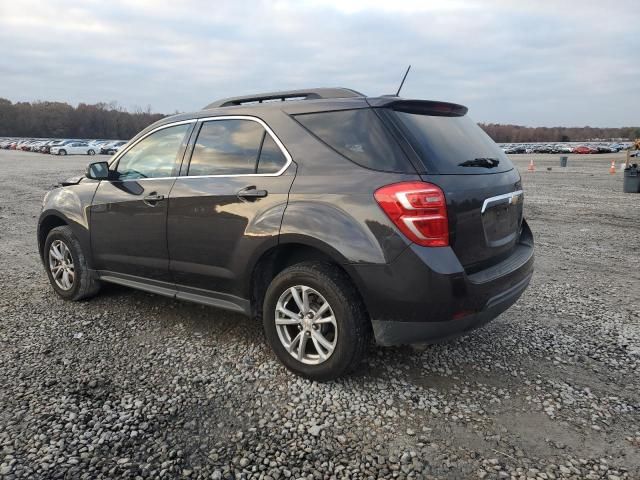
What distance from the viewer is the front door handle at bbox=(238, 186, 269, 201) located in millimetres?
3299

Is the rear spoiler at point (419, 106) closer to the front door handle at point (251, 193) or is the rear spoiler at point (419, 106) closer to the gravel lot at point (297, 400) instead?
the front door handle at point (251, 193)

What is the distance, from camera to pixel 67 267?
4.79 meters

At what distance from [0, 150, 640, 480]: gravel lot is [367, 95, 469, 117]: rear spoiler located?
1732 millimetres

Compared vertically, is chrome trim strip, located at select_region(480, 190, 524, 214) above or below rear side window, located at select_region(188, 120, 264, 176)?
below

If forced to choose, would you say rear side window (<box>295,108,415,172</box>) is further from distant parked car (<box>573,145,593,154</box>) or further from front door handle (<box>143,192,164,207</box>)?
distant parked car (<box>573,145,593,154</box>)

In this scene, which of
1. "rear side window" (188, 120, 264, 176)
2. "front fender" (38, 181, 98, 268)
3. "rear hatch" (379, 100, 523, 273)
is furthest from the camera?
"front fender" (38, 181, 98, 268)

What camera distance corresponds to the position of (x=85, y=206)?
4.56m

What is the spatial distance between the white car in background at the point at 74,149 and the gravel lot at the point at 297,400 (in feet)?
165

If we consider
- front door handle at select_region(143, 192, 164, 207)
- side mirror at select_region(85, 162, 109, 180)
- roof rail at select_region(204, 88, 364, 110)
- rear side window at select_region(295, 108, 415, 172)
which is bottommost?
front door handle at select_region(143, 192, 164, 207)

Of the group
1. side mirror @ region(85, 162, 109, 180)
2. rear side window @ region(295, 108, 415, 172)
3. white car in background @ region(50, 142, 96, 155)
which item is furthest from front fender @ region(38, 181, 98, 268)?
white car in background @ region(50, 142, 96, 155)

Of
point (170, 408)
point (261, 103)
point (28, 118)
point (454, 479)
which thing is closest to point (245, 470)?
point (170, 408)

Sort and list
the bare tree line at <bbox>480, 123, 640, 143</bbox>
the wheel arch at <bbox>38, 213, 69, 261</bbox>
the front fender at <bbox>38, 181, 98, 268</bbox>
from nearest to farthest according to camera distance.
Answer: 1. the front fender at <bbox>38, 181, 98, 268</bbox>
2. the wheel arch at <bbox>38, 213, 69, 261</bbox>
3. the bare tree line at <bbox>480, 123, 640, 143</bbox>

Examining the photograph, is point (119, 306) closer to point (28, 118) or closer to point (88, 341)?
point (88, 341)

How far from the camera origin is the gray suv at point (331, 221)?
281 cm
